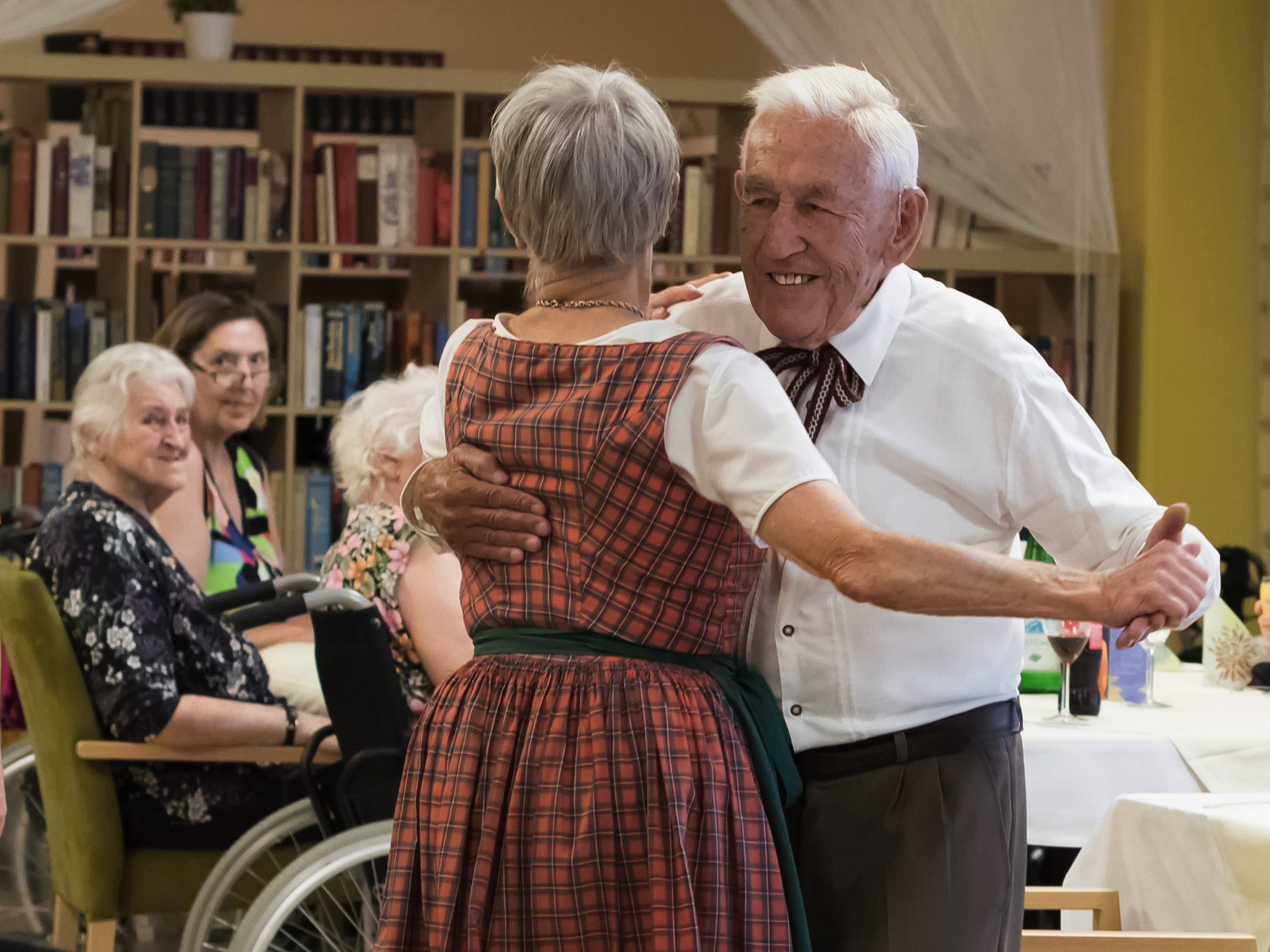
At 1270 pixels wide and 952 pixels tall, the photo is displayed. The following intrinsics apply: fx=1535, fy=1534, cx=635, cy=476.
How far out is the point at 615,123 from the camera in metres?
1.21

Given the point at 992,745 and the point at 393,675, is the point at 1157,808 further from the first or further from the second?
the point at 393,675

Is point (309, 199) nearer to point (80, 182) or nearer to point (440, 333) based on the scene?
point (440, 333)

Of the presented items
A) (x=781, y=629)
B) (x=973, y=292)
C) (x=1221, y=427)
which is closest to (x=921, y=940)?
(x=781, y=629)

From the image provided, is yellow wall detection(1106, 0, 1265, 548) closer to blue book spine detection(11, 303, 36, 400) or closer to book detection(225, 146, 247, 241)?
book detection(225, 146, 247, 241)

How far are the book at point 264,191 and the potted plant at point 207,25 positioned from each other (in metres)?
0.36

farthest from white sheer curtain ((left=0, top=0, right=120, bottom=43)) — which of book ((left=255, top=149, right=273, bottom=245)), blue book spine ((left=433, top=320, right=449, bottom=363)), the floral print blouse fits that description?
the floral print blouse

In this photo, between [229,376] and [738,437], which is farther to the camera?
[229,376]

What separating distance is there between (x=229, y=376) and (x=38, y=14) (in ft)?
3.75

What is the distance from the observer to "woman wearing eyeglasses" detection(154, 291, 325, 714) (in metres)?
3.94

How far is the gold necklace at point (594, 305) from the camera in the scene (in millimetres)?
1239

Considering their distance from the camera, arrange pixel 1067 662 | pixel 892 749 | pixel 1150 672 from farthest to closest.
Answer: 1. pixel 1150 672
2. pixel 1067 662
3. pixel 892 749

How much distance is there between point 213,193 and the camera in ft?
17.3

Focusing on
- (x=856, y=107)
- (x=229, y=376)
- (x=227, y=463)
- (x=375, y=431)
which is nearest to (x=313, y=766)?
(x=375, y=431)

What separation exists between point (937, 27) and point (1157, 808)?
125 inches
